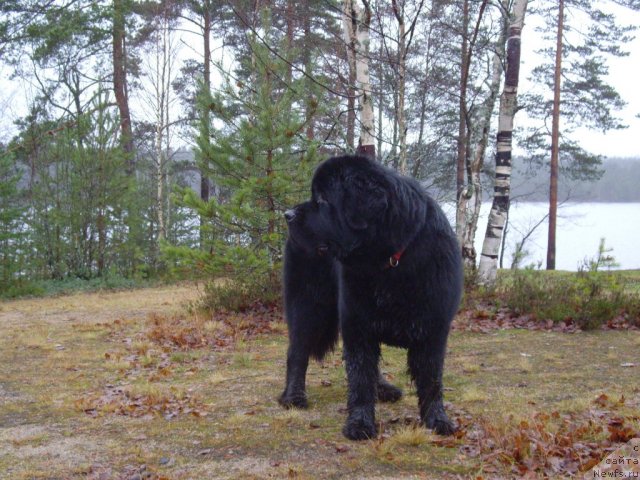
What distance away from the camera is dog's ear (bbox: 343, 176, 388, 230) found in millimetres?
3273

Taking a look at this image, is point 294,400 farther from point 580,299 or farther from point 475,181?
point 475,181

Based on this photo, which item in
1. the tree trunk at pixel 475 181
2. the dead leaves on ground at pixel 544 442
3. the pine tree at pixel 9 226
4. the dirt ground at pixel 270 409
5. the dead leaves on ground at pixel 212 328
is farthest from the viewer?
the pine tree at pixel 9 226

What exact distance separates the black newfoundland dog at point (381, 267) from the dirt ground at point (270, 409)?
1.08 feet

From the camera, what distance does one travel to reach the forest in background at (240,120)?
8070 mm

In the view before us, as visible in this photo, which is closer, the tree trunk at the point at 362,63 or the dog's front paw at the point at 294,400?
the dog's front paw at the point at 294,400

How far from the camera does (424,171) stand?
21.6 m

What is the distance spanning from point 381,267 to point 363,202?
0.40 meters

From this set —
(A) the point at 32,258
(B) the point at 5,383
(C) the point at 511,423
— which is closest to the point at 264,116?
(B) the point at 5,383

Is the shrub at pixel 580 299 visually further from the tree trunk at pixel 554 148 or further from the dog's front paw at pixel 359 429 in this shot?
the tree trunk at pixel 554 148

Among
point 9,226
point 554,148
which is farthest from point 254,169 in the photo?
point 554,148

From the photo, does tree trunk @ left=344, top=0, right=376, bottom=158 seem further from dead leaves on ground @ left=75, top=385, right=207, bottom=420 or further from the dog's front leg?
the dog's front leg

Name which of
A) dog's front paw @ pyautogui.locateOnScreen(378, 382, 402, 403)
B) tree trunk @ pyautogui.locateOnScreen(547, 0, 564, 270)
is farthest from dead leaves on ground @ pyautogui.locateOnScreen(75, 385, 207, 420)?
tree trunk @ pyautogui.locateOnScreen(547, 0, 564, 270)

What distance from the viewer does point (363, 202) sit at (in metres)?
3.30

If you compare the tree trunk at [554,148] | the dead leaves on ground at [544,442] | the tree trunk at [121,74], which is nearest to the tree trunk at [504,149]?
the dead leaves on ground at [544,442]
